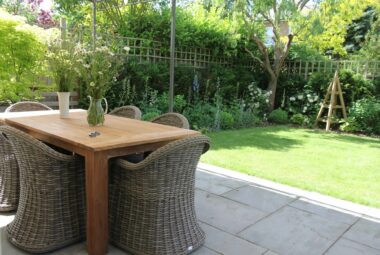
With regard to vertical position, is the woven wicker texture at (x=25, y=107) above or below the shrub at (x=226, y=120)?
above

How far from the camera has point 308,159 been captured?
15.3ft

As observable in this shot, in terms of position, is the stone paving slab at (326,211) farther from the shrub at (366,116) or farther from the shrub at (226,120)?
the shrub at (366,116)

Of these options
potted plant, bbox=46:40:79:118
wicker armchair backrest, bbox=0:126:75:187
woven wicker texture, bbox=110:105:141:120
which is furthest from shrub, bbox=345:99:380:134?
wicker armchair backrest, bbox=0:126:75:187

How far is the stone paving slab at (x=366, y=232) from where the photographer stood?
7.71 feet

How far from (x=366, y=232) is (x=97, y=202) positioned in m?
1.95

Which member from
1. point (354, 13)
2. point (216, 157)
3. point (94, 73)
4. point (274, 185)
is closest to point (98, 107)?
point (94, 73)

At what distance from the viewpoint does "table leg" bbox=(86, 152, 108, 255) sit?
6.37 feet

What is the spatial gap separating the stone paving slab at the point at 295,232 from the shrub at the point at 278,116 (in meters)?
5.55

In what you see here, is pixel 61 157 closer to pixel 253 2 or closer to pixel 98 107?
pixel 98 107

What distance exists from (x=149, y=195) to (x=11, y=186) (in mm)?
1272

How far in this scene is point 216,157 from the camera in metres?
4.50

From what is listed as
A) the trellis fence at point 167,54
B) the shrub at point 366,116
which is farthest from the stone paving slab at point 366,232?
the shrub at point 366,116

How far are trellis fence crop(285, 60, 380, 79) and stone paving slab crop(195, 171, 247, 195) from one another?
5507 mm

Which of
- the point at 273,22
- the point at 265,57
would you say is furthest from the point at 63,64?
the point at 265,57
